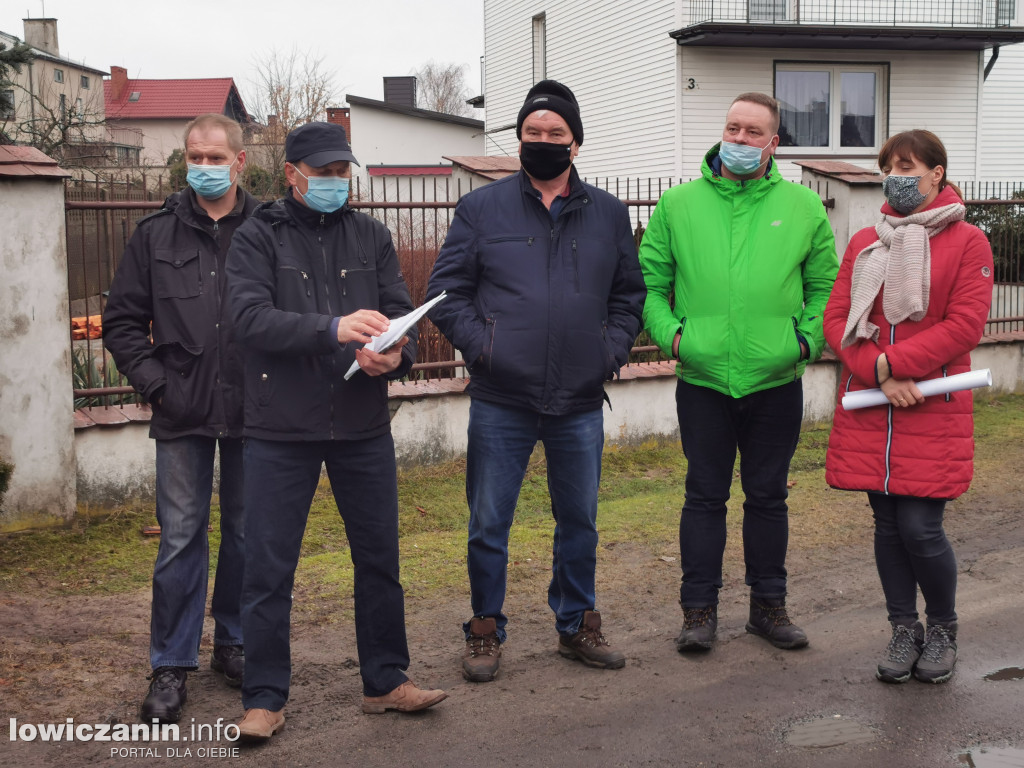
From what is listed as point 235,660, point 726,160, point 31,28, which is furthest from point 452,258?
point 31,28

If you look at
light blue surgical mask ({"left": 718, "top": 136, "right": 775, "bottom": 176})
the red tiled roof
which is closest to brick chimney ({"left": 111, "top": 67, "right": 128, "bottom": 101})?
the red tiled roof

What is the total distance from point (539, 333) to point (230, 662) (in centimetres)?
175

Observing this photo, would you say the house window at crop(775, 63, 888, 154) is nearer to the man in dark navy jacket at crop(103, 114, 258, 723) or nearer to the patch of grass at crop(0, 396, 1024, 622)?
the patch of grass at crop(0, 396, 1024, 622)

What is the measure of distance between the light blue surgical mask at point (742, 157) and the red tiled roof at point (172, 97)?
50883 mm

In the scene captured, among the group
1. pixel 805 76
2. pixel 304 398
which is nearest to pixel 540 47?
pixel 805 76

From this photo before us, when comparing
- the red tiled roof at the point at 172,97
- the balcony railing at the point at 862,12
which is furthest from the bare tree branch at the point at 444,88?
the balcony railing at the point at 862,12

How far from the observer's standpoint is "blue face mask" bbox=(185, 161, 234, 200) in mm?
3933

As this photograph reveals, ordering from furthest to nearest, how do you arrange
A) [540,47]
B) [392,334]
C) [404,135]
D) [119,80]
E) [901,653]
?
1. [119,80]
2. [404,135]
3. [540,47]
4. [901,653]
5. [392,334]

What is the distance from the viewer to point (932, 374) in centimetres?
405

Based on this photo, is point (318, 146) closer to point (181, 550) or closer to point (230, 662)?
point (181, 550)

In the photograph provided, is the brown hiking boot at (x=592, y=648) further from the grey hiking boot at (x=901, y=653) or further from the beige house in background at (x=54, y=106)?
the beige house in background at (x=54, y=106)

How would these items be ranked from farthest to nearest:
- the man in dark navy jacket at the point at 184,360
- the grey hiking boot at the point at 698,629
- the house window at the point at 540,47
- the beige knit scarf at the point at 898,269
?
the house window at the point at 540,47 < the grey hiking boot at the point at 698,629 < the beige knit scarf at the point at 898,269 < the man in dark navy jacket at the point at 184,360

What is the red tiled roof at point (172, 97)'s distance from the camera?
51.7 m

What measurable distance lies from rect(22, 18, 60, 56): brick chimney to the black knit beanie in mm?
41369
